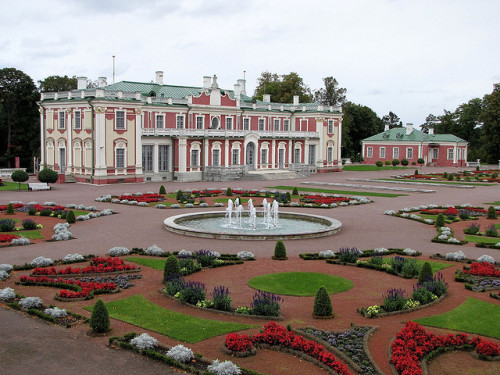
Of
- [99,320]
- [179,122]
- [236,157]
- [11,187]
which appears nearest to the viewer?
[99,320]

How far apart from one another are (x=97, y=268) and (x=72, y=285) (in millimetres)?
1848

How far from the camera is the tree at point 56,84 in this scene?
65562mm

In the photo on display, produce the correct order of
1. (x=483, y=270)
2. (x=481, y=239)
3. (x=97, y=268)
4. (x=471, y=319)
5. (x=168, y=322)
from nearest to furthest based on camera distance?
1. (x=168, y=322)
2. (x=471, y=319)
3. (x=97, y=268)
4. (x=483, y=270)
5. (x=481, y=239)

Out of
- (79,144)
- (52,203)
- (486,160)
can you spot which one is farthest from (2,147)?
(486,160)

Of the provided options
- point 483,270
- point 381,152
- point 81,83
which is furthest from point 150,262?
point 381,152

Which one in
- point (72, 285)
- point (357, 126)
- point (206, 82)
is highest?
point (206, 82)

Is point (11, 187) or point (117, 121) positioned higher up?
point (117, 121)

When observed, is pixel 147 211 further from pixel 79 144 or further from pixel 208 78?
pixel 208 78

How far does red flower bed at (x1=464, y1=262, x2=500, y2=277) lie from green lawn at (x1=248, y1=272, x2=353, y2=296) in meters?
4.19

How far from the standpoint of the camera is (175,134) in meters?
52.5

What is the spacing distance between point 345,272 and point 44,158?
43.3 meters

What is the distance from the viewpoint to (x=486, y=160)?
87.3 metres

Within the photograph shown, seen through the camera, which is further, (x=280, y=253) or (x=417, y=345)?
(x=280, y=253)

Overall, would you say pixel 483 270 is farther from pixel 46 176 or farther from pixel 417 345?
pixel 46 176
